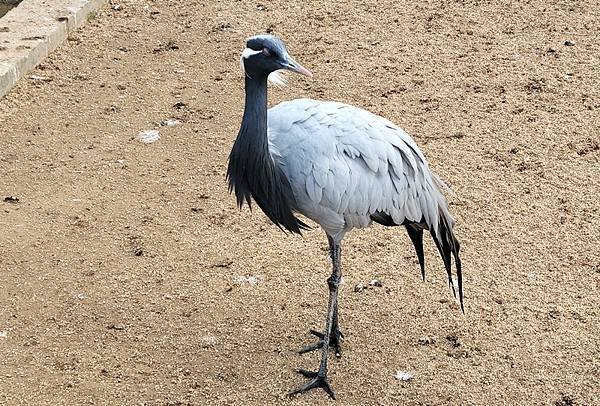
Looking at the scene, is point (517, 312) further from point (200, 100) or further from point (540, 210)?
point (200, 100)

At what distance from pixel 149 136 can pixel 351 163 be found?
278 centimetres

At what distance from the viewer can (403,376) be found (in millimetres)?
5012

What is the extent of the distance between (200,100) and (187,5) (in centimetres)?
196

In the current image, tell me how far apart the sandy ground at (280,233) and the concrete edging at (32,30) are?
0.45 feet

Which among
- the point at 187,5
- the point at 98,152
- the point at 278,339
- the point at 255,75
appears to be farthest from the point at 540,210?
the point at 187,5

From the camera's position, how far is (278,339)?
5277 mm

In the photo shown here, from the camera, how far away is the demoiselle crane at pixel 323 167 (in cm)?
457

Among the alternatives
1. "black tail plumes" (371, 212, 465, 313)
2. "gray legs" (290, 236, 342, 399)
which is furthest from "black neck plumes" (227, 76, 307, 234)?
"black tail plumes" (371, 212, 465, 313)

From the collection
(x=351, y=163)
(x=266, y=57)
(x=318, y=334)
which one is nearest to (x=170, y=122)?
(x=318, y=334)

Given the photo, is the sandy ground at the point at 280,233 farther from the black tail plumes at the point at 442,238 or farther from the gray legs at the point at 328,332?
the black tail plumes at the point at 442,238

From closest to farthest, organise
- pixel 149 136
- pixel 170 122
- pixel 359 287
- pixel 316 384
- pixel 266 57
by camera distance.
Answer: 1. pixel 266 57
2. pixel 316 384
3. pixel 359 287
4. pixel 149 136
5. pixel 170 122

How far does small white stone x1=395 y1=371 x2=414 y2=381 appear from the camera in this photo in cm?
499

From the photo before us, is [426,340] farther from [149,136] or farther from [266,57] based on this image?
[149,136]

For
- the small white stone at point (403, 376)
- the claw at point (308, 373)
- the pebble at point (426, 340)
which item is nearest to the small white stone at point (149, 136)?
the claw at point (308, 373)
